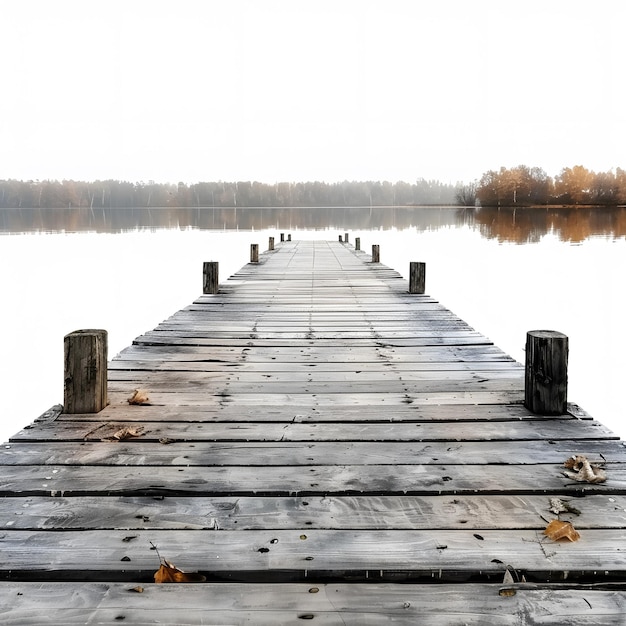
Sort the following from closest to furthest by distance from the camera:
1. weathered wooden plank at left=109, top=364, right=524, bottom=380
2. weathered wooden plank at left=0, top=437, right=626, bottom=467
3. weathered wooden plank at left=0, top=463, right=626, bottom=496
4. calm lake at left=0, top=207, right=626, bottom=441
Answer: weathered wooden plank at left=0, top=463, right=626, bottom=496, weathered wooden plank at left=0, top=437, right=626, bottom=467, weathered wooden plank at left=109, top=364, right=524, bottom=380, calm lake at left=0, top=207, right=626, bottom=441

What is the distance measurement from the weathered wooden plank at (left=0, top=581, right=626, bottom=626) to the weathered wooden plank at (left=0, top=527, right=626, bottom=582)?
48mm

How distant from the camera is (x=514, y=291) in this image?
1553cm

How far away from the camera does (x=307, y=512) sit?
2.25 meters

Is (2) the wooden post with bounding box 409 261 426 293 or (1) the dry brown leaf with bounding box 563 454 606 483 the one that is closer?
(1) the dry brown leaf with bounding box 563 454 606 483

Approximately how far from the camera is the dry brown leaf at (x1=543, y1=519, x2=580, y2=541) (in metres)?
2.04

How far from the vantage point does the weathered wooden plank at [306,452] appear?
271 centimetres

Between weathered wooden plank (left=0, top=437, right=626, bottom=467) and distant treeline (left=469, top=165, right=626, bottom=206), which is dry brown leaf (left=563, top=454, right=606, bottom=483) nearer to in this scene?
weathered wooden plank (left=0, top=437, right=626, bottom=467)

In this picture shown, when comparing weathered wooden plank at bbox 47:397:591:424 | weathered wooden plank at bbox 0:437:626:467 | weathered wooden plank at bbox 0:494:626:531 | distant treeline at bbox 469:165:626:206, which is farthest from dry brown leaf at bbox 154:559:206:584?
distant treeline at bbox 469:165:626:206

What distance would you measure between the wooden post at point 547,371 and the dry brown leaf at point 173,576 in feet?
7.06

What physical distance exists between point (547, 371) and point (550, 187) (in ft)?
364

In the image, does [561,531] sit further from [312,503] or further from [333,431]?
[333,431]

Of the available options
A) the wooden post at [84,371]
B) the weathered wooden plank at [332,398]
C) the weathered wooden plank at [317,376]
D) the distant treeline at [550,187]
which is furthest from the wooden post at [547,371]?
the distant treeline at [550,187]

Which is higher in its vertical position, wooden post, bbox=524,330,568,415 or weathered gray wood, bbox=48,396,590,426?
wooden post, bbox=524,330,568,415

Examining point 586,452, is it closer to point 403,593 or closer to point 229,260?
point 403,593
